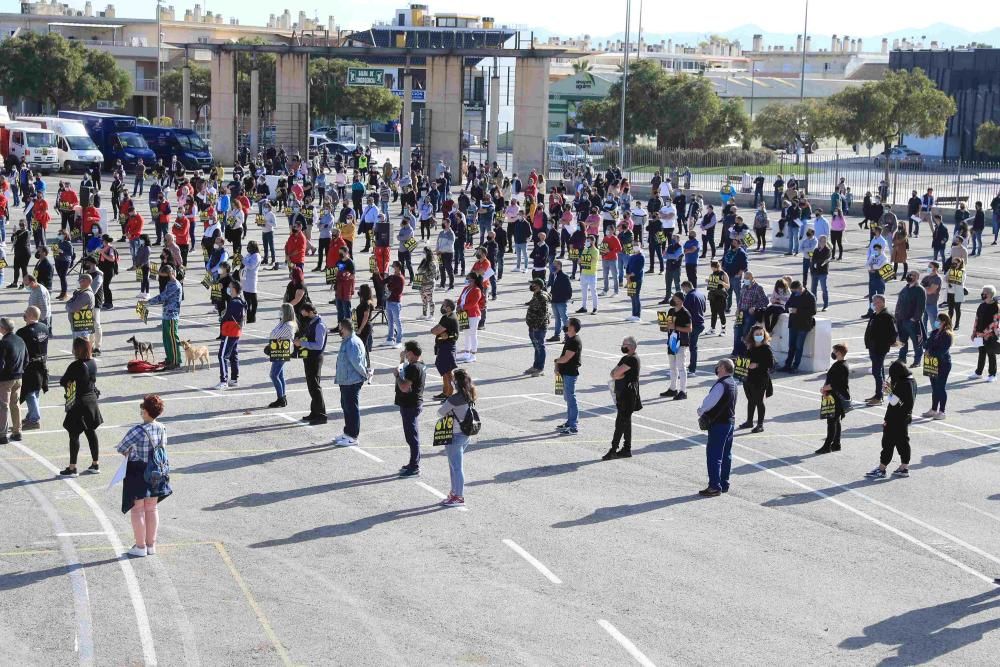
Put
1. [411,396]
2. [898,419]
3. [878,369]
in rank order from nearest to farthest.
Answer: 1. [411,396]
2. [898,419]
3. [878,369]

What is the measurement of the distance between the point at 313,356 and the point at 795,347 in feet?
26.7

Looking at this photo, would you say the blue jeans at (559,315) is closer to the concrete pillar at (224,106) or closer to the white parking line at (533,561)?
the white parking line at (533,561)

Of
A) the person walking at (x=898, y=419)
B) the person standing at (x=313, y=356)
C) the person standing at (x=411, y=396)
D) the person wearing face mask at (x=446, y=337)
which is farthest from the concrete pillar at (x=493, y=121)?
the person standing at (x=411, y=396)

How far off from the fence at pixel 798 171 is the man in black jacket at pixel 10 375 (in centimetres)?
3912

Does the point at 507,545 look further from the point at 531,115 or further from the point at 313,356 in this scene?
the point at 531,115

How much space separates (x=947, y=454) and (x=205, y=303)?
1523 cm

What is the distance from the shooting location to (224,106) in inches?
2493

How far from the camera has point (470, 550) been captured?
13.1 meters

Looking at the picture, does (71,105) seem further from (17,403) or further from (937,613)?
(937,613)

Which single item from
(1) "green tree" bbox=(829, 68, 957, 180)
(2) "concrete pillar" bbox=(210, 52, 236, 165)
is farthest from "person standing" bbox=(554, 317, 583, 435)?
(2) "concrete pillar" bbox=(210, 52, 236, 165)

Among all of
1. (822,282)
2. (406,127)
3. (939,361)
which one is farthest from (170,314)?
(406,127)

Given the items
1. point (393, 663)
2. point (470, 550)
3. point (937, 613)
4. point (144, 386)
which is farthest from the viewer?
point (144, 386)

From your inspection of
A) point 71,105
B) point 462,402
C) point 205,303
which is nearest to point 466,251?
point 205,303

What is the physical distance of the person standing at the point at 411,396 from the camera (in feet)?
50.3
